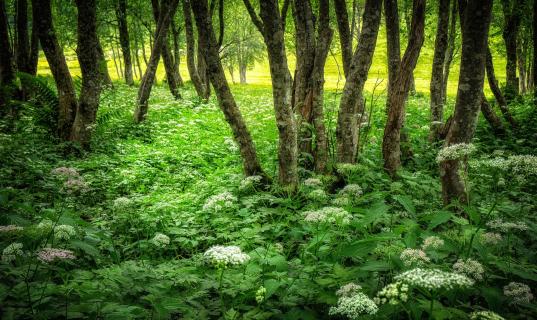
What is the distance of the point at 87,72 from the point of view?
9.55 m

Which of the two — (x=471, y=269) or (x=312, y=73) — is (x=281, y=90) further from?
(x=471, y=269)

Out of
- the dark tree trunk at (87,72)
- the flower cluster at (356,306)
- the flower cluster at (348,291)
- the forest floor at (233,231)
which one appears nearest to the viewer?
the flower cluster at (356,306)

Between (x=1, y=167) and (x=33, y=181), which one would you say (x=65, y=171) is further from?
(x=1, y=167)

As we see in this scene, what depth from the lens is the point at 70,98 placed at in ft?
33.3

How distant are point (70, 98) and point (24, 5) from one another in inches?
233

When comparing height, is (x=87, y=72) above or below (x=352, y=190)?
above

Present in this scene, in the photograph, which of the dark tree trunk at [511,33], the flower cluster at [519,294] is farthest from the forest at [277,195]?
the dark tree trunk at [511,33]

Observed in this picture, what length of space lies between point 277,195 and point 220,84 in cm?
260

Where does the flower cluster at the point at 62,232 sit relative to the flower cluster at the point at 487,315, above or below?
above

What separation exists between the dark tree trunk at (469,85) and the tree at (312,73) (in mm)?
2835

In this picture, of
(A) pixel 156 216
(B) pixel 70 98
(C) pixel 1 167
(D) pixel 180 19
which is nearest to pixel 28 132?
(B) pixel 70 98

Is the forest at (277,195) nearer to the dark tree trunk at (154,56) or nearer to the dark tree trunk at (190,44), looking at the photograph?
the dark tree trunk at (154,56)

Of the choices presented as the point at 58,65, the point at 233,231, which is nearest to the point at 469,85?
the point at 233,231

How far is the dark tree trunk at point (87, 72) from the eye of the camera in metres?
9.25
